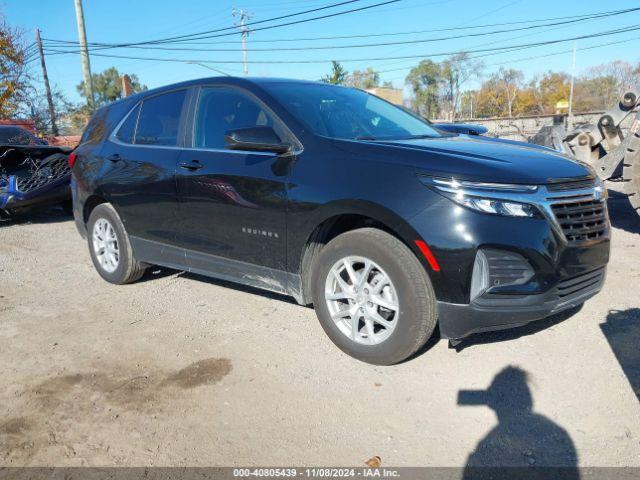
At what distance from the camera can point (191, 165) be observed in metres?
4.02

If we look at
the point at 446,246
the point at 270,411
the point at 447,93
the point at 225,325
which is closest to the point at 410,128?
the point at 446,246

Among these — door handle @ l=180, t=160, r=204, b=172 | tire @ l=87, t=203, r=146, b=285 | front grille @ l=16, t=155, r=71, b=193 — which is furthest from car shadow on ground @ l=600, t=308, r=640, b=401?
front grille @ l=16, t=155, r=71, b=193

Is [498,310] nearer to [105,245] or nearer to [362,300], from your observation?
[362,300]

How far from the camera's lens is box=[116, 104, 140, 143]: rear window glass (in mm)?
4797

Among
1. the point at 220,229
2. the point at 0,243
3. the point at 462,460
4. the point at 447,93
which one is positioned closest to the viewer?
the point at 462,460

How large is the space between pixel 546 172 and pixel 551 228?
35 centimetres

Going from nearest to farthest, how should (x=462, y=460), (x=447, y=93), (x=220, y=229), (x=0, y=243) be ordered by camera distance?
(x=462, y=460) → (x=220, y=229) → (x=0, y=243) → (x=447, y=93)

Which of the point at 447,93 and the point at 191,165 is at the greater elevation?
the point at 447,93

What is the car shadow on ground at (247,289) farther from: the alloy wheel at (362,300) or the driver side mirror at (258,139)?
the driver side mirror at (258,139)

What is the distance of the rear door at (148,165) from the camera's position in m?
4.29

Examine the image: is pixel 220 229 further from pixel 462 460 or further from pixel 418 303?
pixel 462 460

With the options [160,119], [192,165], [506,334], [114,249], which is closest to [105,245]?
[114,249]

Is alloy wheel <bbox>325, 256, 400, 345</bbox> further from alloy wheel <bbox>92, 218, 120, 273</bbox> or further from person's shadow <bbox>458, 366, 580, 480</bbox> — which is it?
alloy wheel <bbox>92, 218, 120, 273</bbox>

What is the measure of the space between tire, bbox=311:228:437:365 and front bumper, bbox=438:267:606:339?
135mm
